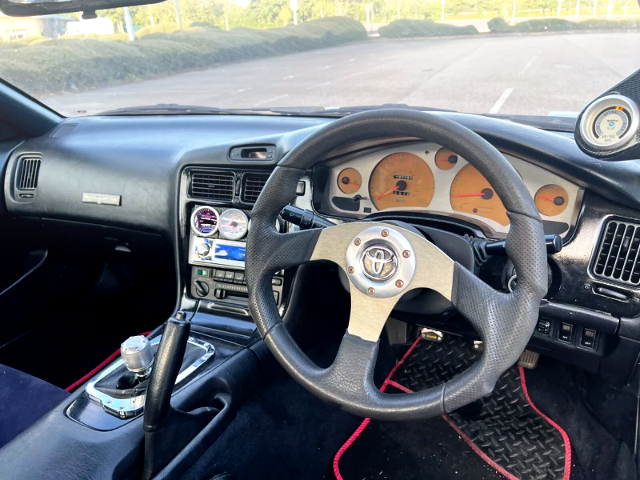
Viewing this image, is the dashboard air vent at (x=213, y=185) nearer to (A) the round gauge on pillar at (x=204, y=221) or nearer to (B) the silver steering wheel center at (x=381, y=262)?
(A) the round gauge on pillar at (x=204, y=221)

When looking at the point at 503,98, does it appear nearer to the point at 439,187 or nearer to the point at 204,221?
the point at 439,187

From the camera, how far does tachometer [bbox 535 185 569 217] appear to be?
170 cm

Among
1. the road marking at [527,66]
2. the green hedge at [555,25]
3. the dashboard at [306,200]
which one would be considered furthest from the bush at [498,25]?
the road marking at [527,66]

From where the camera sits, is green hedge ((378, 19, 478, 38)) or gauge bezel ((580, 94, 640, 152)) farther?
green hedge ((378, 19, 478, 38))

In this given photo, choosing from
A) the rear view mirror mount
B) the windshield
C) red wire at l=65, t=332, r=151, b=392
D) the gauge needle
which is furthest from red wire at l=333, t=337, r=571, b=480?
the rear view mirror mount

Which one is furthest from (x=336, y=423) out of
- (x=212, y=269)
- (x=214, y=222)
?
(x=214, y=222)

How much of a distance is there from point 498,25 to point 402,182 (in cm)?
114

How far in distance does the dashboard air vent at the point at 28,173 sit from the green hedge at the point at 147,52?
383 mm

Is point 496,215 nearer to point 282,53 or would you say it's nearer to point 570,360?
point 570,360

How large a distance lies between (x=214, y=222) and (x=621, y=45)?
6.26 feet

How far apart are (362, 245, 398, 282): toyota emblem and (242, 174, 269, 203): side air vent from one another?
2.55 ft

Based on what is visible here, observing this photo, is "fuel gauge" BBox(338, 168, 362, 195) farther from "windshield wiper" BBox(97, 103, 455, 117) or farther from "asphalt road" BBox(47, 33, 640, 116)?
"asphalt road" BBox(47, 33, 640, 116)

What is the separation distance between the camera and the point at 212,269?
7.00 ft

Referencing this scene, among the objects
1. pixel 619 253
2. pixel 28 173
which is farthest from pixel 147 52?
pixel 619 253
